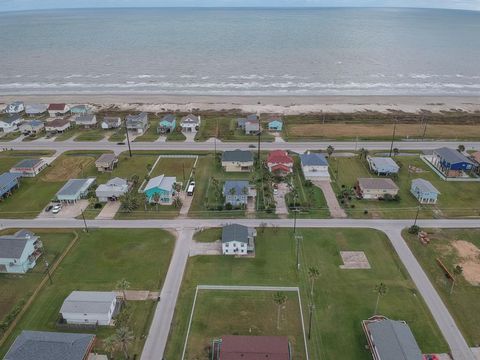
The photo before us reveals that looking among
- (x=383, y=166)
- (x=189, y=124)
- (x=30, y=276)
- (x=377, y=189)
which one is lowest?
(x=30, y=276)

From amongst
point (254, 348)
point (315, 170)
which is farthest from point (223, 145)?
point (254, 348)

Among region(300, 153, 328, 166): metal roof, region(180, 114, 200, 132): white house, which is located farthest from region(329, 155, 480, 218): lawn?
region(180, 114, 200, 132): white house

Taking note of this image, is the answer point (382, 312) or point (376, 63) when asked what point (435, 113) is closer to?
point (376, 63)

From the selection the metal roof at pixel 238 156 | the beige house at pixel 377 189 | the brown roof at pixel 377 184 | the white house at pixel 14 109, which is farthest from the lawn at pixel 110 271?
the white house at pixel 14 109

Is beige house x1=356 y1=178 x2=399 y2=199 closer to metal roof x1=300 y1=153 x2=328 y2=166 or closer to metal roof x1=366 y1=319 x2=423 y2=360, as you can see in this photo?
metal roof x1=300 y1=153 x2=328 y2=166

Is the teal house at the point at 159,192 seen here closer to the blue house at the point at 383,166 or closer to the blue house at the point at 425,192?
the blue house at the point at 383,166

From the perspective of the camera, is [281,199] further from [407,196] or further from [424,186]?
[424,186]
